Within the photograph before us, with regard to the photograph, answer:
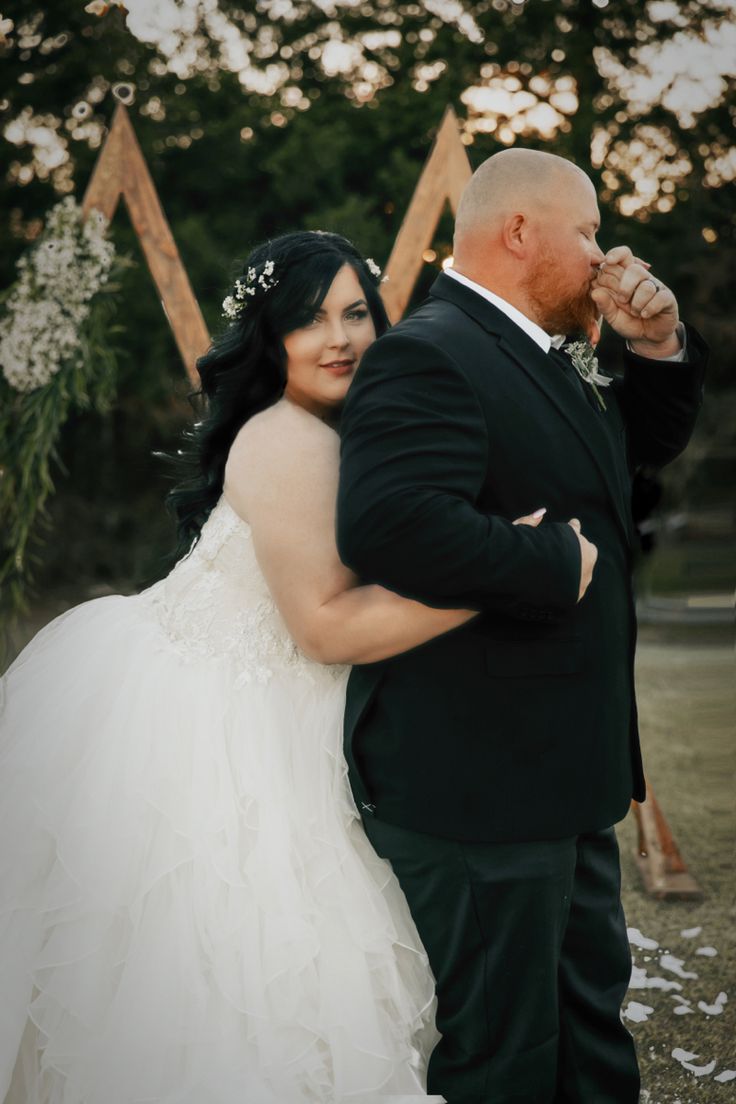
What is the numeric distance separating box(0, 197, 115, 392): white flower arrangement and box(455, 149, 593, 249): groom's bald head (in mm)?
2719

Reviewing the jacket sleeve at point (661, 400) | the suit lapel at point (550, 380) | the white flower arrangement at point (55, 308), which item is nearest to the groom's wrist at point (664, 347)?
the jacket sleeve at point (661, 400)

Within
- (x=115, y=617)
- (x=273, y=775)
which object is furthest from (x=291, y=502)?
(x=115, y=617)

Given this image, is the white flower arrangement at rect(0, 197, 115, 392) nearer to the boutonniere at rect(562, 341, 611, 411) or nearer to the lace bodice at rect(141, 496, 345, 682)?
the lace bodice at rect(141, 496, 345, 682)

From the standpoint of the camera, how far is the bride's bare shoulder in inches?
94.3

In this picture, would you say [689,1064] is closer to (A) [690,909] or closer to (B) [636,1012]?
(B) [636,1012]

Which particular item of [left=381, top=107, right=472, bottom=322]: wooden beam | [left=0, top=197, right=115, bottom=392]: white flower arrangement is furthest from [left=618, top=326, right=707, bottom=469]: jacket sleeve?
[left=0, top=197, right=115, bottom=392]: white flower arrangement

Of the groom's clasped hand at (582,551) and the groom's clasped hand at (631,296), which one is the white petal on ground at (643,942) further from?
the groom's clasped hand at (631,296)

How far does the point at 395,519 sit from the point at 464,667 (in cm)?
40

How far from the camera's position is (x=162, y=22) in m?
12.2

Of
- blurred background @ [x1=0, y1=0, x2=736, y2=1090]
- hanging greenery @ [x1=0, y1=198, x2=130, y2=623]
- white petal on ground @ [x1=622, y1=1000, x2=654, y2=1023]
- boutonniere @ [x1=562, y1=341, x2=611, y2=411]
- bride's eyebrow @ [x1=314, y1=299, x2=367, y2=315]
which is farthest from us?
blurred background @ [x1=0, y1=0, x2=736, y2=1090]

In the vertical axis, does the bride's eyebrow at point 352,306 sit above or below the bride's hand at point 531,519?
above

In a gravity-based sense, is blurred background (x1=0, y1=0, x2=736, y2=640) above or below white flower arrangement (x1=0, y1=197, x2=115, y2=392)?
below

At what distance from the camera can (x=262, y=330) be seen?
2.71 meters

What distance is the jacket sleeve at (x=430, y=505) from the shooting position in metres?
2.00
